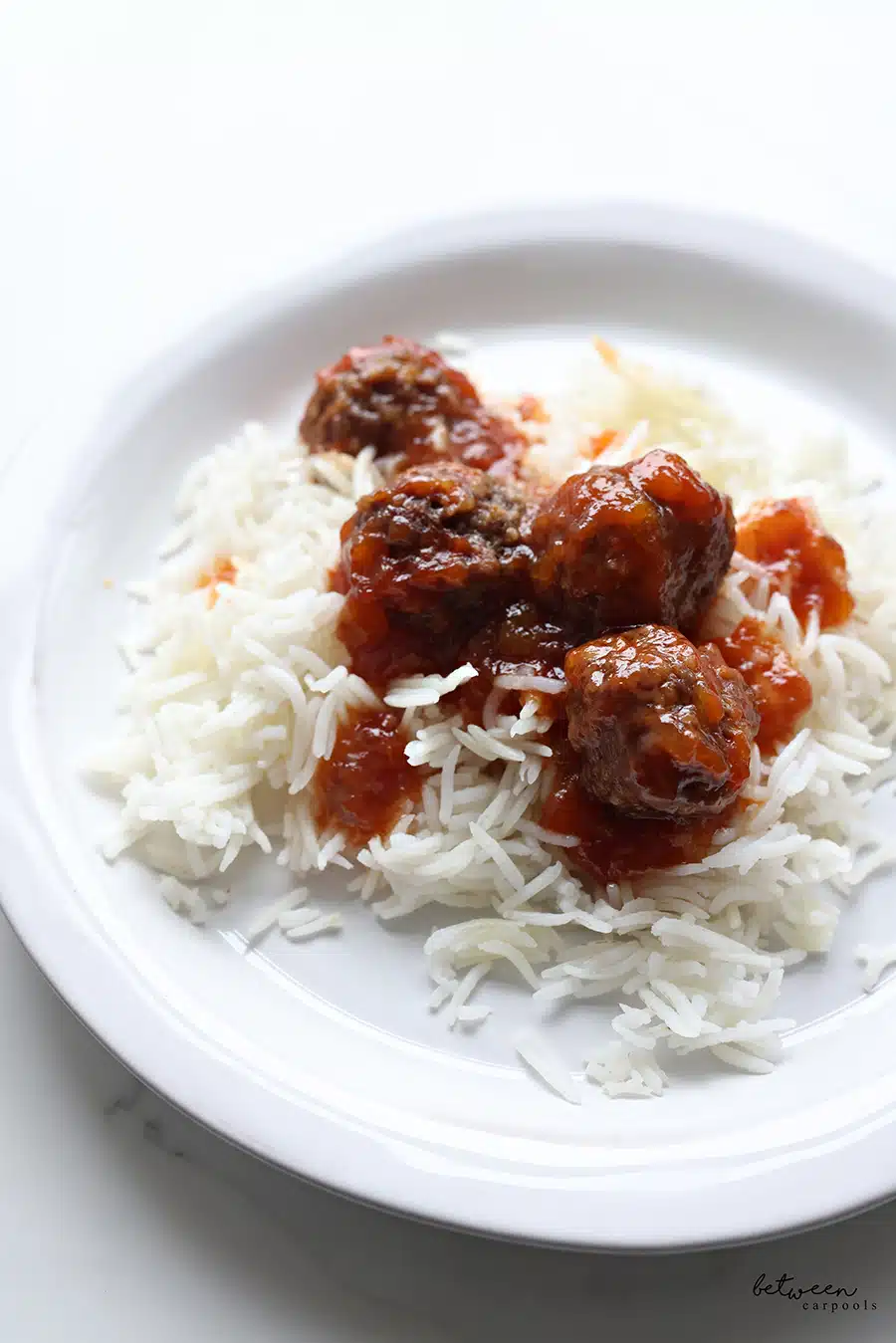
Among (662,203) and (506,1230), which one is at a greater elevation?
(662,203)

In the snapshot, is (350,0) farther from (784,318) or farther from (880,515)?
(880,515)

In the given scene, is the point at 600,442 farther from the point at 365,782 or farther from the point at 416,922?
the point at 416,922

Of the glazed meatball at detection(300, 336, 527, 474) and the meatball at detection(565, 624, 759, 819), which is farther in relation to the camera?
the glazed meatball at detection(300, 336, 527, 474)

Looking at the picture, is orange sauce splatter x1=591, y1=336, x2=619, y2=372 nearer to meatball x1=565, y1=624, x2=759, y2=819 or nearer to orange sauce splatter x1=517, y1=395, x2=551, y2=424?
orange sauce splatter x1=517, y1=395, x2=551, y2=424

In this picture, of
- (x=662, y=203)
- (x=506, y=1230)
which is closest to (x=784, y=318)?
(x=662, y=203)

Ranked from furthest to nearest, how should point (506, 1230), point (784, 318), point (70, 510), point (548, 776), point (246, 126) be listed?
point (246, 126) < point (784, 318) < point (70, 510) < point (548, 776) < point (506, 1230)

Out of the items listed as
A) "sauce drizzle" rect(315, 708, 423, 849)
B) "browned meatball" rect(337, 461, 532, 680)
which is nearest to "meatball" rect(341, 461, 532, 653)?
"browned meatball" rect(337, 461, 532, 680)

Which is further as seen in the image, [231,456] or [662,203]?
[662,203]
